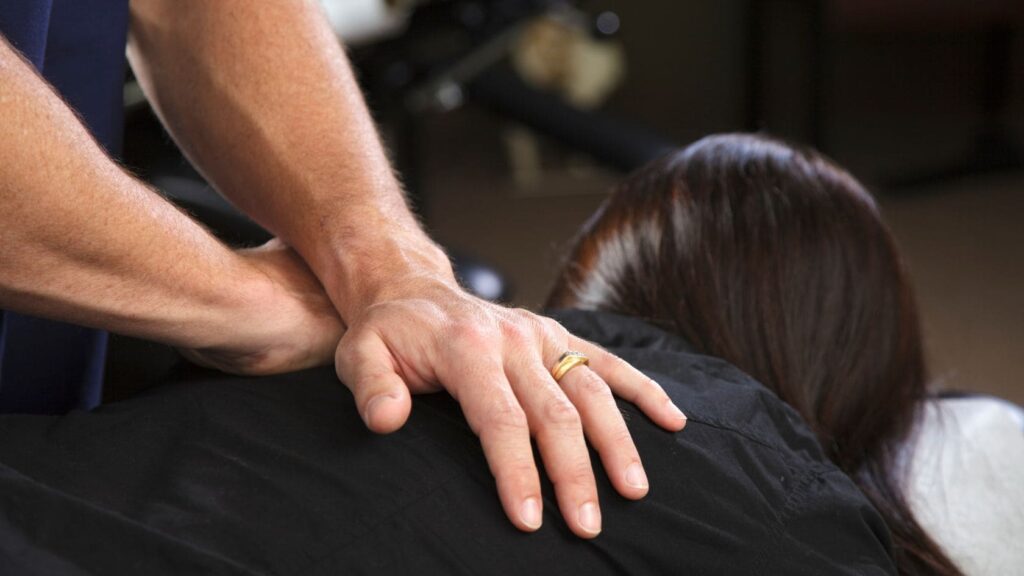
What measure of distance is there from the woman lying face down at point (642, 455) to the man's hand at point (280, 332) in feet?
0.11

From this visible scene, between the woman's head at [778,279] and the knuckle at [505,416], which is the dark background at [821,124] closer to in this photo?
the woman's head at [778,279]

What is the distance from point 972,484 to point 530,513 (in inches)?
24.9

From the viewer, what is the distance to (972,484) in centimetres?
121

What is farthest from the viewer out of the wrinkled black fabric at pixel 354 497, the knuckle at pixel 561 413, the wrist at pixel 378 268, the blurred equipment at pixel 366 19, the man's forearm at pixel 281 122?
the blurred equipment at pixel 366 19

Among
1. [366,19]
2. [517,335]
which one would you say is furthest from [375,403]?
[366,19]

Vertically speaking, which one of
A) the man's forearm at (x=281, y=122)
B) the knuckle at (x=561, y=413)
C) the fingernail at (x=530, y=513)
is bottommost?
the fingernail at (x=530, y=513)

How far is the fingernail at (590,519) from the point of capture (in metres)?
0.76

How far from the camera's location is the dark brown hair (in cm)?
110

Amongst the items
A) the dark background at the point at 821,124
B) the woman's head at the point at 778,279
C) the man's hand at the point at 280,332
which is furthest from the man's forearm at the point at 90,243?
the dark background at the point at 821,124

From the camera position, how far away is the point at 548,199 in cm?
418

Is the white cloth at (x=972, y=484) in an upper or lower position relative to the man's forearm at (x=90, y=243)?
lower

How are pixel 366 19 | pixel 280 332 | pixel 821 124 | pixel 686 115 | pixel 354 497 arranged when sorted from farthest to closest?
pixel 686 115
pixel 821 124
pixel 366 19
pixel 280 332
pixel 354 497

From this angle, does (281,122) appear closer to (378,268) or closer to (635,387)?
(378,268)

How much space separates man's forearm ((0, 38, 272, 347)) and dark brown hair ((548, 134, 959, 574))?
0.38m
